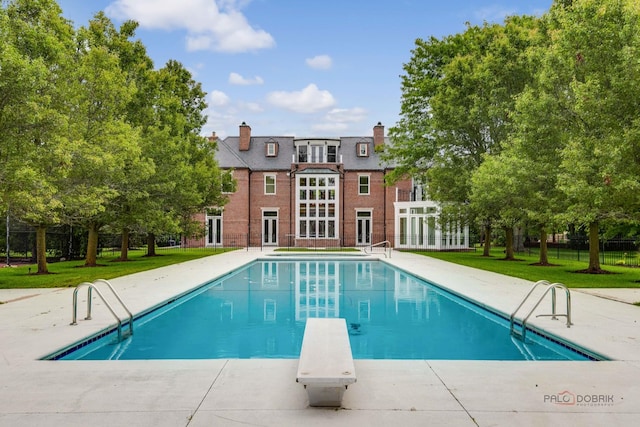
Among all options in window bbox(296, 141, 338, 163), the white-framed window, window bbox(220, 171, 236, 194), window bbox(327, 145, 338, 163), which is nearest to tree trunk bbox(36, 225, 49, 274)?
window bbox(220, 171, 236, 194)

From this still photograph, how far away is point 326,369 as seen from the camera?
13.5 ft

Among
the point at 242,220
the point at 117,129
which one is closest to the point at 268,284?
the point at 117,129

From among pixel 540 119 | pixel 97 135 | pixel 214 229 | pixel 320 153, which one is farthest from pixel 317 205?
pixel 97 135

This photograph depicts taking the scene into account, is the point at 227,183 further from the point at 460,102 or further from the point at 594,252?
the point at 594,252

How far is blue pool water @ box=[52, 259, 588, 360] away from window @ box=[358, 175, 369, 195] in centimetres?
2479

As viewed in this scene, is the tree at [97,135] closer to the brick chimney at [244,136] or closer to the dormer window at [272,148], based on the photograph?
the dormer window at [272,148]

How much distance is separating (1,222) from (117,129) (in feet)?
35.7

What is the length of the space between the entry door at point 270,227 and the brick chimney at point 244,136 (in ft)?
21.0

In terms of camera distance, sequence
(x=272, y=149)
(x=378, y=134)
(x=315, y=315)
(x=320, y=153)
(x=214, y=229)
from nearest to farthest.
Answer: (x=315, y=315) → (x=214, y=229) → (x=320, y=153) → (x=272, y=149) → (x=378, y=134)

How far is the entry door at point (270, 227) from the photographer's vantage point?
39.6 metres

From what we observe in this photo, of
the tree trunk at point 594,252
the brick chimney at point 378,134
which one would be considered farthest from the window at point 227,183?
the tree trunk at point 594,252

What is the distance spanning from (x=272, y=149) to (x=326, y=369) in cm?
3774

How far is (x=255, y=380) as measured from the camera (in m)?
4.73

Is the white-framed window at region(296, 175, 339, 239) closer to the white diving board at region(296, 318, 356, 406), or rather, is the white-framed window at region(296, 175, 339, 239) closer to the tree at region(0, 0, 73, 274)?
the tree at region(0, 0, 73, 274)
